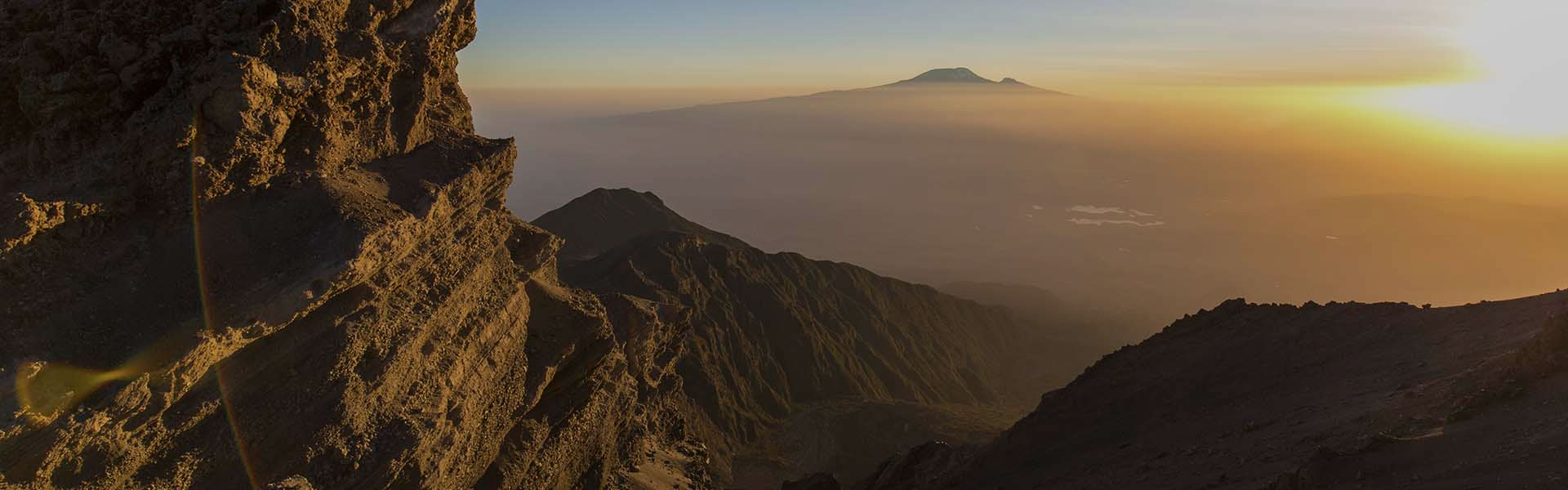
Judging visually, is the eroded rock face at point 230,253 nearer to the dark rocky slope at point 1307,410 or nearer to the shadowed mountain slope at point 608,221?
the dark rocky slope at point 1307,410

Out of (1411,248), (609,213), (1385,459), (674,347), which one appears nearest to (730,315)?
(609,213)

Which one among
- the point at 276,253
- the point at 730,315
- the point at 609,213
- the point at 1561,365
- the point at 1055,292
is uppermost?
the point at 276,253

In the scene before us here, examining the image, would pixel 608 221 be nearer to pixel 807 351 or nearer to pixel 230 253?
pixel 807 351

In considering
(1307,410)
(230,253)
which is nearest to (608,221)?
(230,253)

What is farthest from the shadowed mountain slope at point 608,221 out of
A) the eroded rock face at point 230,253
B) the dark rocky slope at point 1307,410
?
the eroded rock face at point 230,253

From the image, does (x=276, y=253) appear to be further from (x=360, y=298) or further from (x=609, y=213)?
(x=609, y=213)

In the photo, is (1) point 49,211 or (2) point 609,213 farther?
(2) point 609,213
